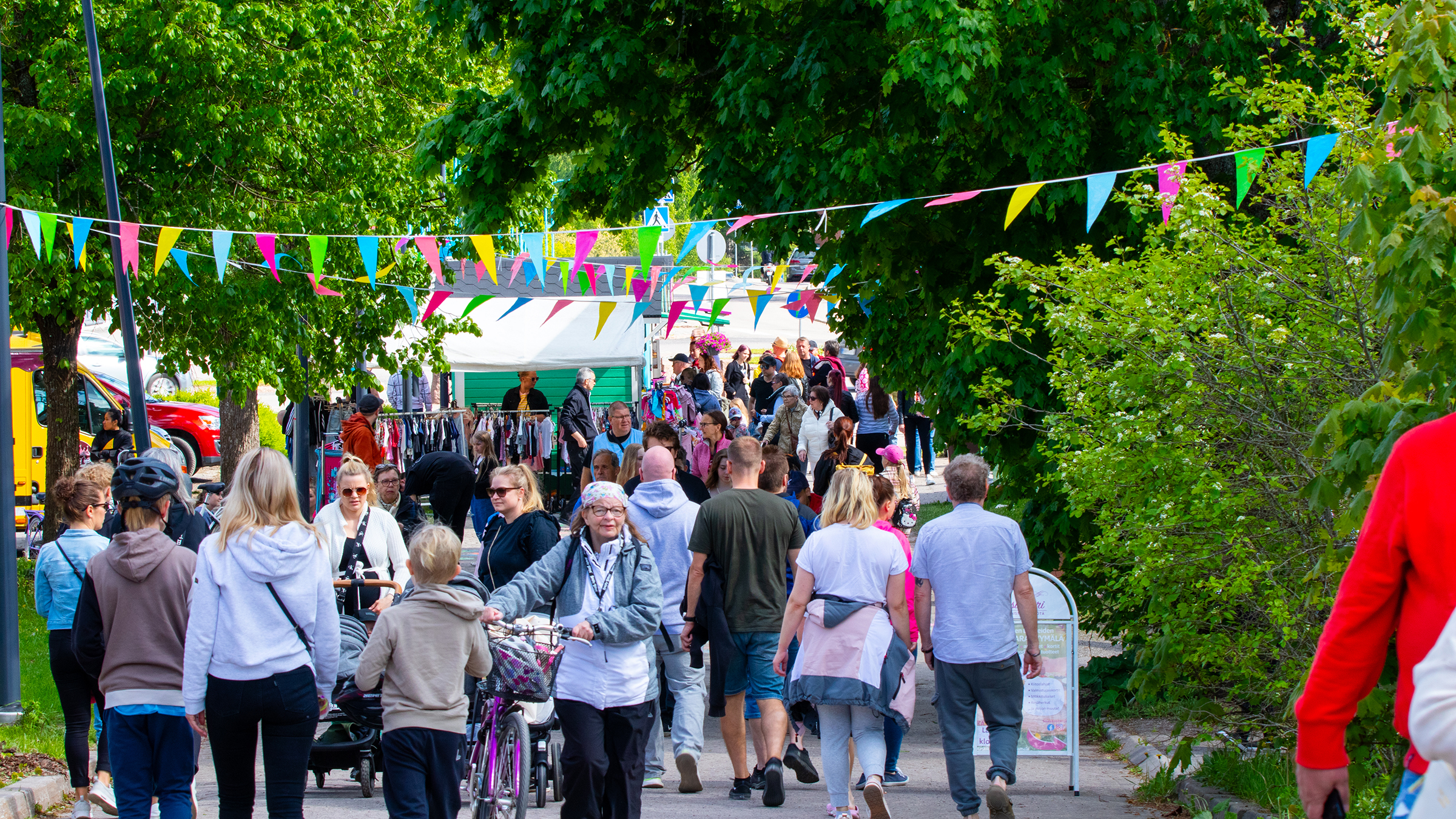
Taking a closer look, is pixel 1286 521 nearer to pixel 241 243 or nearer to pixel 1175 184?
pixel 1175 184

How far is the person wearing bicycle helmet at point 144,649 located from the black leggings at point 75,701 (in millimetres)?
1077

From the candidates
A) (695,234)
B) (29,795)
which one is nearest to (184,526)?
(29,795)

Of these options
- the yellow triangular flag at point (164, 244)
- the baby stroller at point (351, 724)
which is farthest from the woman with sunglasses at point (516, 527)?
the yellow triangular flag at point (164, 244)

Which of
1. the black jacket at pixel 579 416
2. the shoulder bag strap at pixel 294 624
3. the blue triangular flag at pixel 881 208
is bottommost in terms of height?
the shoulder bag strap at pixel 294 624

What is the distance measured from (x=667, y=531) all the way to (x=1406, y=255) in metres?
4.73

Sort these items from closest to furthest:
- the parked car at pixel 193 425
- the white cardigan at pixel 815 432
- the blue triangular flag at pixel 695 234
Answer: the blue triangular flag at pixel 695 234 → the white cardigan at pixel 815 432 → the parked car at pixel 193 425

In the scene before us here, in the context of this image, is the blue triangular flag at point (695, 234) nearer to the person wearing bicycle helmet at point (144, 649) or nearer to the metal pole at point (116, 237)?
the metal pole at point (116, 237)

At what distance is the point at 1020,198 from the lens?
884 cm

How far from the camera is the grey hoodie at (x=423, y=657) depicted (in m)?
5.24

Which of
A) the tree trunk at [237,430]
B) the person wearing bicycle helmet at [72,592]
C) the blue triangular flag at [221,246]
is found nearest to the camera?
the person wearing bicycle helmet at [72,592]

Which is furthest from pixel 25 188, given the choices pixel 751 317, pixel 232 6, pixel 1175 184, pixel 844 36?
pixel 751 317

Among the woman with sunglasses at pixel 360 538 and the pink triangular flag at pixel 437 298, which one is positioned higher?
the pink triangular flag at pixel 437 298

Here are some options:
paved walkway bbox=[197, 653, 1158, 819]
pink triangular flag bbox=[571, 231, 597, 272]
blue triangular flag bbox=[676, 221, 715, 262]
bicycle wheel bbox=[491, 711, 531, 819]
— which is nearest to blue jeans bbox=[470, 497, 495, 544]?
pink triangular flag bbox=[571, 231, 597, 272]

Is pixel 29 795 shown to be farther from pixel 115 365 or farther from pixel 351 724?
pixel 115 365
